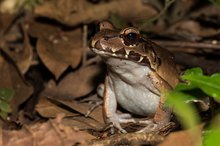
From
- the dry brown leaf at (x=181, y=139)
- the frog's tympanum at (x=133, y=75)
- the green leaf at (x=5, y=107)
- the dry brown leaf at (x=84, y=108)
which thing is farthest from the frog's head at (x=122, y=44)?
the green leaf at (x=5, y=107)

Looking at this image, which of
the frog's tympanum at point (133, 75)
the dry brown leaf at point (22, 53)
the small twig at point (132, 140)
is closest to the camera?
the small twig at point (132, 140)

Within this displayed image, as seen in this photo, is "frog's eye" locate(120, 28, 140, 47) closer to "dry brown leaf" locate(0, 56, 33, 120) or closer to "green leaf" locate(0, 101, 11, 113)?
"green leaf" locate(0, 101, 11, 113)

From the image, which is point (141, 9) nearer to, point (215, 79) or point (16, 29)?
point (16, 29)

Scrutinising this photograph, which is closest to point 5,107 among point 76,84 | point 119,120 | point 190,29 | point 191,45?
point 76,84

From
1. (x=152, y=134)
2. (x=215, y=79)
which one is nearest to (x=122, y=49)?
(x=152, y=134)

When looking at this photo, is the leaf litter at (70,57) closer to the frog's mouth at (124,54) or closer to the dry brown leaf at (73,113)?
the dry brown leaf at (73,113)

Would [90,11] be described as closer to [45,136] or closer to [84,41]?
[84,41]

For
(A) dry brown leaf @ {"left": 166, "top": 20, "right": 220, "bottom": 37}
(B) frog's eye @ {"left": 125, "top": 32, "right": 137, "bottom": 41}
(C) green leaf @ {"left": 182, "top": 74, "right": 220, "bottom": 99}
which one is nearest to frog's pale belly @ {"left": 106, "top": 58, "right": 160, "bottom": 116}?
(B) frog's eye @ {"left": 125, "top": 32, "right": 137, "bottom": 41}
